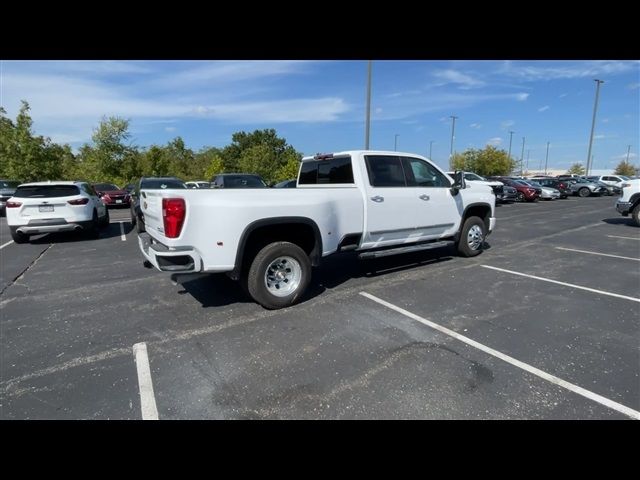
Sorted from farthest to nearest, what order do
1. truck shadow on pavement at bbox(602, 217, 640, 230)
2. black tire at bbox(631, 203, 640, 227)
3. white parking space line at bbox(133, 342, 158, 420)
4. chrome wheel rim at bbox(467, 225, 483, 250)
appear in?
truck shadow on pavement at bbox(602, 217, 640, 230)
black tire at bbox(631, 203, 640, 227)
chrome wheel rim at bbox(467, 225, 483, 250)
white parking space line at bbox(133, 342, 158, 420)

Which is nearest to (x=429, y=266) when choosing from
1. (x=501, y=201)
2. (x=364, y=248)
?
(x=364, y=248)

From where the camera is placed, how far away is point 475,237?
7281mm

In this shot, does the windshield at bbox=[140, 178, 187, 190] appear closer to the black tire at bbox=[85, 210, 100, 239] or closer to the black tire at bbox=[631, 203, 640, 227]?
the black tire at bbox=[85, 210, 100, 239]

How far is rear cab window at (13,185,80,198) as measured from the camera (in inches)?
341

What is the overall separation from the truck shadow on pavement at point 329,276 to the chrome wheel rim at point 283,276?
1.07 ft

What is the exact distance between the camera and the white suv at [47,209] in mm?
8438

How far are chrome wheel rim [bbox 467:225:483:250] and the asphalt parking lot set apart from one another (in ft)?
2.58

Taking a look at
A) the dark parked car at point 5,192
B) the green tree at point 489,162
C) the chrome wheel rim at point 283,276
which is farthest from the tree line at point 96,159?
the green tree at point 489,162

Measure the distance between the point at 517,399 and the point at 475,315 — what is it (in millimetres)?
1692

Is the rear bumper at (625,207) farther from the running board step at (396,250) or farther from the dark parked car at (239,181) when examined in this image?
the dark parked car at (239,181)

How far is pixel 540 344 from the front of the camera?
3.61 meters

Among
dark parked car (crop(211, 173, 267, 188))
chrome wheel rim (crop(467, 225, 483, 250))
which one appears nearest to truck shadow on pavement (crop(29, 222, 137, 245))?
dark parked car (crop(211, 173, 267, 188))

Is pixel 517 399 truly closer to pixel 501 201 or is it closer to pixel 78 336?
pixel 78 336

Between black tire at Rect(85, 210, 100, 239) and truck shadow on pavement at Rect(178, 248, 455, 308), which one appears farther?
black tire at Rect(85, 210, 100, 239)
